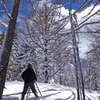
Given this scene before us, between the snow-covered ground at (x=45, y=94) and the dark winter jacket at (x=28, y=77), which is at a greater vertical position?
the dark winter jacket at (x=28, y=77)

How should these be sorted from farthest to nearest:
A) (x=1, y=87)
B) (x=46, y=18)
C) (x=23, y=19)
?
1. (x=46, y=18)
2. (x=23, y=19)
3. (x=1, y=87)

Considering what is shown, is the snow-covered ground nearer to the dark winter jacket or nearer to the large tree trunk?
the dark winter jacket

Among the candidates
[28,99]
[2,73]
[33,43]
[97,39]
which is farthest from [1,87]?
[97,39]

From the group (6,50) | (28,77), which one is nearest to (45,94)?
(28,77)

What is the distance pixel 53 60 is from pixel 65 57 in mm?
1165

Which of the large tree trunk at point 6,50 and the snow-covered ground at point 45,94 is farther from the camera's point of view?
the snow-covered ground at point 45,94

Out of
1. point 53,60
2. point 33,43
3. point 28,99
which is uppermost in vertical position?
point 33,43

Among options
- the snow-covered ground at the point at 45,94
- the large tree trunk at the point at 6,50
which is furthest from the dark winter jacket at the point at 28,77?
the large tree trunk at the point at 6,50

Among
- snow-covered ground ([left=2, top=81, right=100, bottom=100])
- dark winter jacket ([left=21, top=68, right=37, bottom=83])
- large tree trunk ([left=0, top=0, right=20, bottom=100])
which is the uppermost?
large tree trunk ([left=0, top=0, right=20, bottom=100])

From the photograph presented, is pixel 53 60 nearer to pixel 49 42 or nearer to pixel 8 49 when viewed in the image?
pixel 49 42

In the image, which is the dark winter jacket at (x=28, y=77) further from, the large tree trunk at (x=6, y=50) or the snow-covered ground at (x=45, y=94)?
the large tree trunk at (x=6, y=50)

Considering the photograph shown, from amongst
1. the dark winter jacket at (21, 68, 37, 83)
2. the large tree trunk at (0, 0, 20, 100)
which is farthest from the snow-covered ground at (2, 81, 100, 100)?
the large tree trunk at (0, 0, 20, 100)

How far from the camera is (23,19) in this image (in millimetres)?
9680

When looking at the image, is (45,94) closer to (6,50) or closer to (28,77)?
(28,77)
